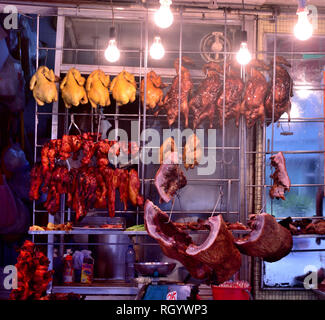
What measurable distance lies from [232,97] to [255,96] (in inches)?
11.0

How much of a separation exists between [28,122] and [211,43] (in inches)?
105

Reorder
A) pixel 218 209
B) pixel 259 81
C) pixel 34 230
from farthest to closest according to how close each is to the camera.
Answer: pixel 218 209 → pixel 259 81 → pixel 34 230

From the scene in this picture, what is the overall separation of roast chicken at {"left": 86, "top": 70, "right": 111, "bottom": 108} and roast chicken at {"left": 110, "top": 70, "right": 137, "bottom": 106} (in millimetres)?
97

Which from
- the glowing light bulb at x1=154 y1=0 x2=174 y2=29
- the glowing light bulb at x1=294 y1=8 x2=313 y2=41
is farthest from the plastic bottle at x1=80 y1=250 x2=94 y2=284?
the glowing light bulb at x1=294 y1=8 x2=313 y2=41

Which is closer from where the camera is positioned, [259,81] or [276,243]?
[276,243]

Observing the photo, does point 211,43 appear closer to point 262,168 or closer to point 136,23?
point 136,23

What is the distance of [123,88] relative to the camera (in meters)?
5.61

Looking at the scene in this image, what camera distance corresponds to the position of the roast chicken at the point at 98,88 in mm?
5617

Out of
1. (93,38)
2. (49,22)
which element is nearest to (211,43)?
(93,38)

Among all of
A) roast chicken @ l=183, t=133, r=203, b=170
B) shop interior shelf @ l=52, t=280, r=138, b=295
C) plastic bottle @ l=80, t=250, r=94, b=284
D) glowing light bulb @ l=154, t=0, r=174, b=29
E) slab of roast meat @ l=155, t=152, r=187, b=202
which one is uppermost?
glowing light bulb @ l=154, t=0, r=174, b=29

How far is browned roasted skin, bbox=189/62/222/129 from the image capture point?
5.73 meters

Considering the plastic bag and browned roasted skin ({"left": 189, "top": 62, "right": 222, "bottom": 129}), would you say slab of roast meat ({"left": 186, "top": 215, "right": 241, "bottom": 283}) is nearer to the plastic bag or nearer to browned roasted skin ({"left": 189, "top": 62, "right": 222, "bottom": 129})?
browned roasted skin ({"left": 189, "top": 62, "right": 222, "bottom": 129})

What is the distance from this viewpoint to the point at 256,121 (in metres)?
6.02

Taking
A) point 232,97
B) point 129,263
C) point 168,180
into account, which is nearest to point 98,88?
point 168,180
